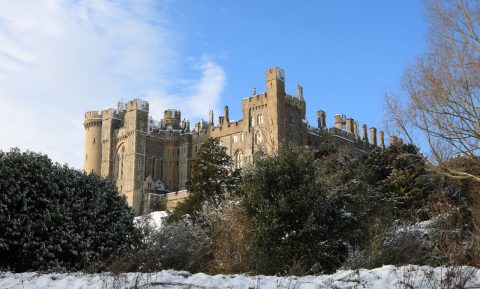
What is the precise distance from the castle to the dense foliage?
32.9 metres

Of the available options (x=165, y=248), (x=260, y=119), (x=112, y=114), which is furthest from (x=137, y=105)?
(x=165, y=248)

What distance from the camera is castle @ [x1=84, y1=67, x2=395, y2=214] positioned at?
161 ft

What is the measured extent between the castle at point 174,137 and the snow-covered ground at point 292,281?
126ft

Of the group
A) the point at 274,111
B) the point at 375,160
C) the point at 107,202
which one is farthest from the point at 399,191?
the point at 274,111

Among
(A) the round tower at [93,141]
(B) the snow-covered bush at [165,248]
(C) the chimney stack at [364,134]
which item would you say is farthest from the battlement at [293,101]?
(B) the snow-covered bush at [165,248]

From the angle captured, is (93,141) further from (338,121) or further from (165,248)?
(165,248)

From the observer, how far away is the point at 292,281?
755 cm

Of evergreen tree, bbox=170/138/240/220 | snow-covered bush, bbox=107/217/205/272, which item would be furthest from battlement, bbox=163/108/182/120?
snow-covered bush, bbox=107/217/205/272

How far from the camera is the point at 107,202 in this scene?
14.7 metres

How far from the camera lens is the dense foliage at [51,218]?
39.9 ft

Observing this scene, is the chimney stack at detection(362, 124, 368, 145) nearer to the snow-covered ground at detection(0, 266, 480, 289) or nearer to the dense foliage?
the dense foliage

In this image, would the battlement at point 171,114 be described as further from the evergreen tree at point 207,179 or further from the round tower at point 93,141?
the evergreen tree at point 207,179

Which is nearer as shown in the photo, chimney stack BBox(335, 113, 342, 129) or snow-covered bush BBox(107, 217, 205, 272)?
snow-covered bush BBox(107, 217, 205, 272)

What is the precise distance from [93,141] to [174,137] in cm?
A: 874
